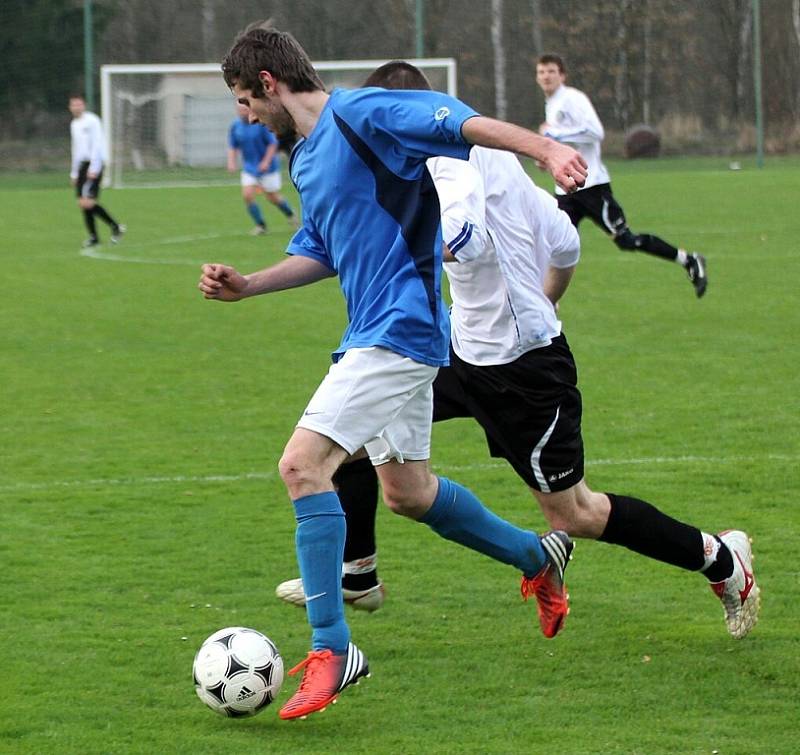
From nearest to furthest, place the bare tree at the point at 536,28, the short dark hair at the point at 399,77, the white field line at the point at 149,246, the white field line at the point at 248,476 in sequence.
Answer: the short dark hair at the point at 399,77 → the white field line at the point at 248,476 → the white field line at the point at 149,246 → the bare tree at the point at 536,28

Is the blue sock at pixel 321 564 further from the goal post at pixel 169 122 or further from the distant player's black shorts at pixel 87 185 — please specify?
the goal post at pixel 169 122

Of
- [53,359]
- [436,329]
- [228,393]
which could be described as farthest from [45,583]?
[53,359]

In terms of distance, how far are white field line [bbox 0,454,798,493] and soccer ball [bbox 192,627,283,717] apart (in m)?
2.94

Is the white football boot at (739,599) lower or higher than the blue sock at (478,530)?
lower

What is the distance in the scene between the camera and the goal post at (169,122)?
30.3 meters

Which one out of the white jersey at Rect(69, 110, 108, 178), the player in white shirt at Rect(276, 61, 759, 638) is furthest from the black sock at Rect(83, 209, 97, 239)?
the player in white shirt at Rect(276, 61, 759, 638)

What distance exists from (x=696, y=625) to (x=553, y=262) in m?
1.36

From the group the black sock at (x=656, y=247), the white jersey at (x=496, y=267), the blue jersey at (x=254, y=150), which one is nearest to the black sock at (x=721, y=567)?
the white jersey at (x=496, y=267)

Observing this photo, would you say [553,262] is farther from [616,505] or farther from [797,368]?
[797,368]

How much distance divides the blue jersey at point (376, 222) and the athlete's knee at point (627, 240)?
8695 millimetres

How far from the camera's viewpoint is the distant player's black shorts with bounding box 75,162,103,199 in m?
18.9

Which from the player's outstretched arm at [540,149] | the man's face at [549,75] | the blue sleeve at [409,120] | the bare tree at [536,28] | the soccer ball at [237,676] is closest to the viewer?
the player's outstretched arm at [540,149]

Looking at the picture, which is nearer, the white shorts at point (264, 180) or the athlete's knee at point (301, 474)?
the athlete's knee at point (301, 474)

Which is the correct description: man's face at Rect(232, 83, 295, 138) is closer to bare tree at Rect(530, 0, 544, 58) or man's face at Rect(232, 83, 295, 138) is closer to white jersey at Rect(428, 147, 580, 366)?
white jersey at Rect(428, 147, 580, 366)
